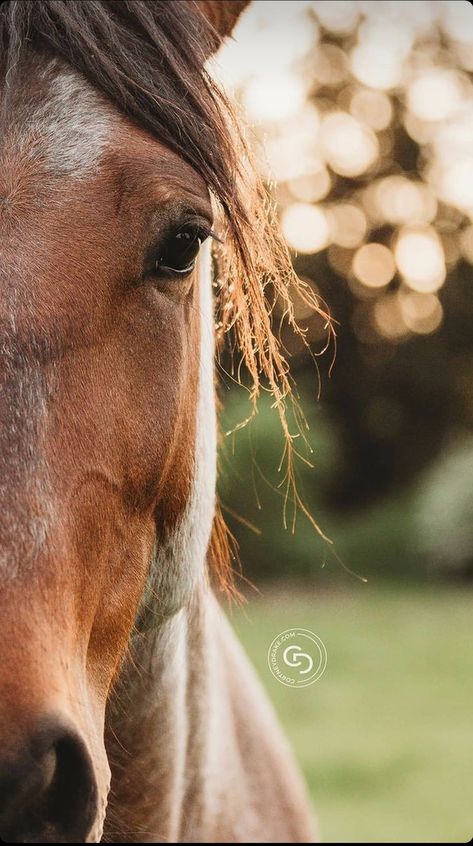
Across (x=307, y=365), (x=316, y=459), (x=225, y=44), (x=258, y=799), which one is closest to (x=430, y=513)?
(x=316, y=459)

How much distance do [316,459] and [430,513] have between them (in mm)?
A: 1624

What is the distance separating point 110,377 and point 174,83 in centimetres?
56

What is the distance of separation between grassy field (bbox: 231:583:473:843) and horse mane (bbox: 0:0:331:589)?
1.30 meters

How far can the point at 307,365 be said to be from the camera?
469 inches

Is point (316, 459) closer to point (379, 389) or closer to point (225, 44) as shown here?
point (379, 389)

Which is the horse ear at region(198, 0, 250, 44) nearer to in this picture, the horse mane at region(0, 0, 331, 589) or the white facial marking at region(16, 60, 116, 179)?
the horse mane at region(0, 0, 331, 589)

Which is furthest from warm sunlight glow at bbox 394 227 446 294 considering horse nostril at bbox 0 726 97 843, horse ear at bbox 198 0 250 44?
horse nostril at bbox 0 726 97 843

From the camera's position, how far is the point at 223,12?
182 cm

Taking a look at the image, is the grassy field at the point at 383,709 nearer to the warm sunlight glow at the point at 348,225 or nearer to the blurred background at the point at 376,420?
the blurred background at the point at 376,420

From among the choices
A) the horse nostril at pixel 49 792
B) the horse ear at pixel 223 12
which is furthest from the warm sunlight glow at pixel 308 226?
the horse nostril at pixel 49 792

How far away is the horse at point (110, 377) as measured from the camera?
108 cm

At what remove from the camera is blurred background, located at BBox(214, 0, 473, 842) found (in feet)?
26.4

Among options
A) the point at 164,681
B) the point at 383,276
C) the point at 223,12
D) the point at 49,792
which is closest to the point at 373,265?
the point at 383,276

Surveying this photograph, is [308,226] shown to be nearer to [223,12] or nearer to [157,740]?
[223,12]
